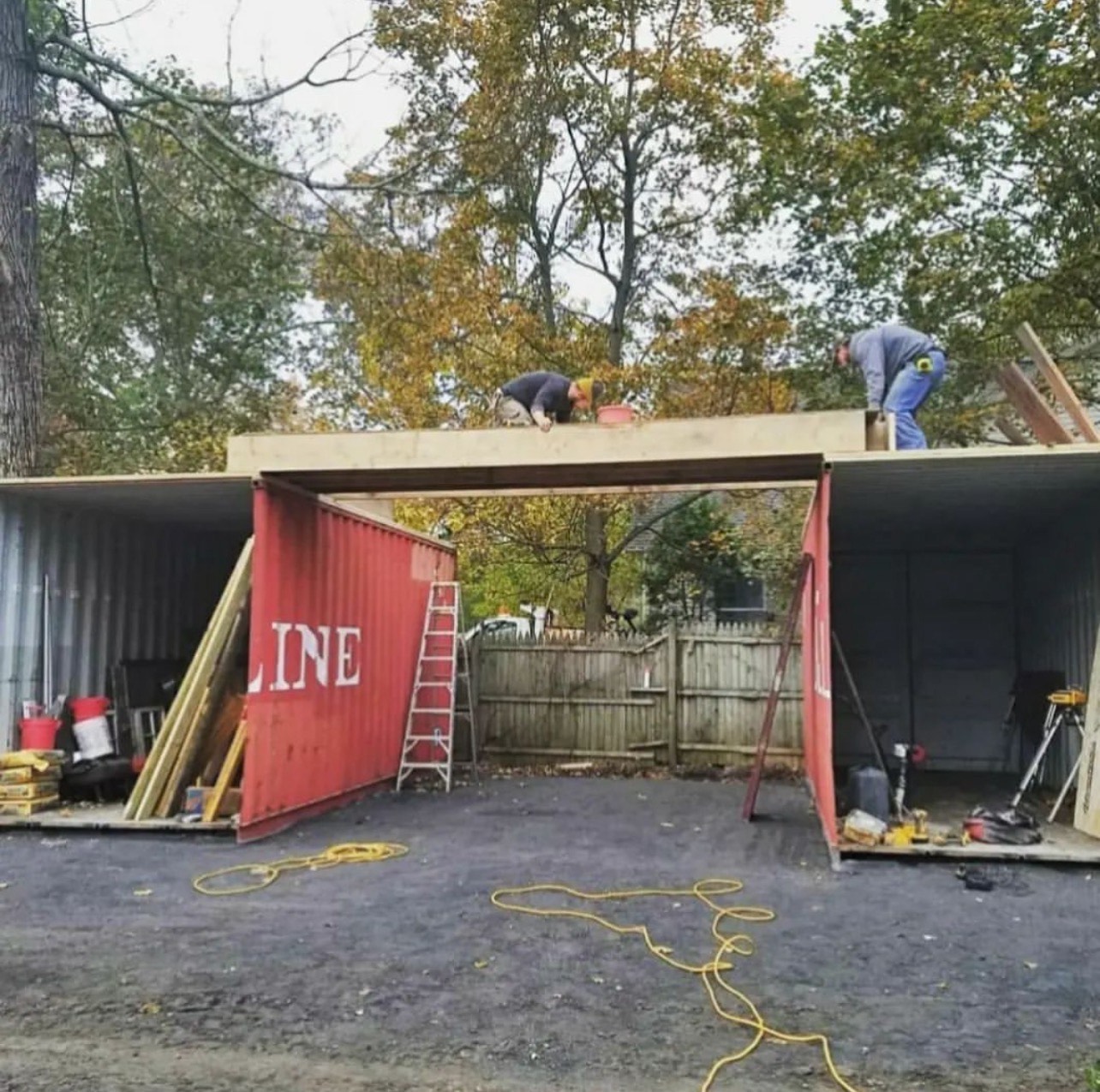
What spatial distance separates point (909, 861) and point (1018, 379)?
4.11m

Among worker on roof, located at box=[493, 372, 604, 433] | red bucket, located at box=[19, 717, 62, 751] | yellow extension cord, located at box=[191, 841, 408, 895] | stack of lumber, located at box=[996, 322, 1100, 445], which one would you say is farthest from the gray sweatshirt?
red bucket, located at box=[19, 717, 62, 751]

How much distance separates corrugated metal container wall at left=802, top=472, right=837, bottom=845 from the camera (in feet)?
24.4

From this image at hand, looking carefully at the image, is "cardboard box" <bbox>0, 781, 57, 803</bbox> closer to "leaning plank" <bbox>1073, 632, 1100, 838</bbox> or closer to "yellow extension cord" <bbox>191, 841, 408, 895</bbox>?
"yellow extension cord" <bbox>191, 841, 408, 895</bbox>

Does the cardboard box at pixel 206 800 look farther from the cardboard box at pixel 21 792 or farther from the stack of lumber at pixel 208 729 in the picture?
the cardboard box at pixel 21 792

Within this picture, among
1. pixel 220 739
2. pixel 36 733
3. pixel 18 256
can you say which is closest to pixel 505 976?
pixel 220 739

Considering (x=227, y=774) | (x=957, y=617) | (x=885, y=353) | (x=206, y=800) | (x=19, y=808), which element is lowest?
(x=19, y=808)

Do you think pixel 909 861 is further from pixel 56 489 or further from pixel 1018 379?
pixel 56 489

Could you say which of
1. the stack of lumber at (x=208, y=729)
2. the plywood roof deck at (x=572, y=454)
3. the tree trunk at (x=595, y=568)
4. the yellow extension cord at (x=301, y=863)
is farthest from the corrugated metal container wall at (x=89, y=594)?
the tree trunk at (x=595, y=568)

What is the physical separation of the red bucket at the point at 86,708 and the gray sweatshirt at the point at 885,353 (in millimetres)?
7060

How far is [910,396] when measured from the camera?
26.2 feet

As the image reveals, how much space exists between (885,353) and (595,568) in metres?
7.59

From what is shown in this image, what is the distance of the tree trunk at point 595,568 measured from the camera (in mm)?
15188

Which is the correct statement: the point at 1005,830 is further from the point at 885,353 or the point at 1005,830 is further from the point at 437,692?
the point at 437,692

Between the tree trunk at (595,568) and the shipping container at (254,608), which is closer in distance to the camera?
the shipping container at (254,608)
